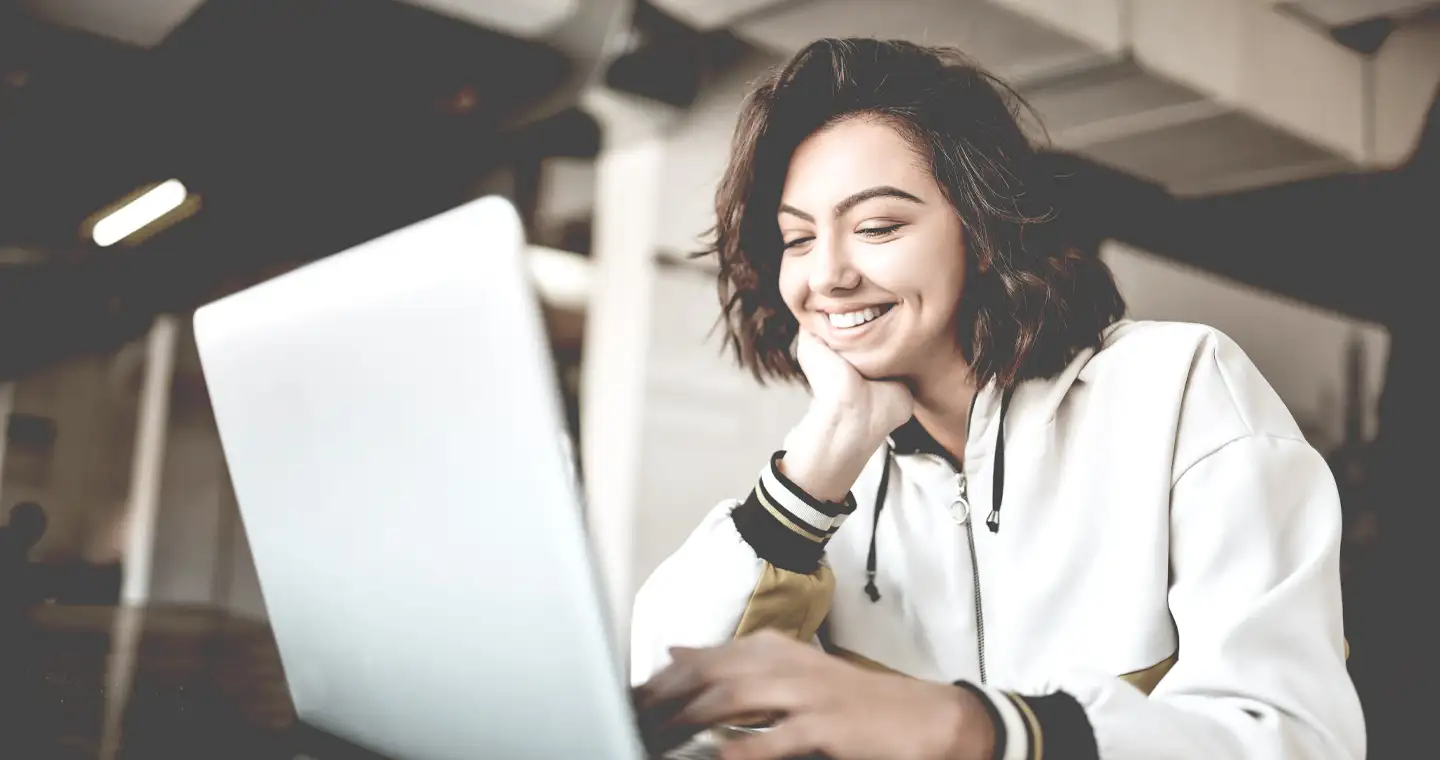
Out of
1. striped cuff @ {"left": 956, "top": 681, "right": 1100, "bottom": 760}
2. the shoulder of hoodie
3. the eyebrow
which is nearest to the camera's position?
striped cuff @ {"left": 956, "top": 681, "right": 1100, "bottom": 760}

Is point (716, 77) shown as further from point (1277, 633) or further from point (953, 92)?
point (1277, 633)

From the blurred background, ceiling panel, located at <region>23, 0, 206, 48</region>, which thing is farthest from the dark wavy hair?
ceiling panel, located at <region>23, 0, 206, 48</region>

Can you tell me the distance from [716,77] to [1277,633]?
3.68m

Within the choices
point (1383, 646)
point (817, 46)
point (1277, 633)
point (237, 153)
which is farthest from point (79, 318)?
point (1383, 646)

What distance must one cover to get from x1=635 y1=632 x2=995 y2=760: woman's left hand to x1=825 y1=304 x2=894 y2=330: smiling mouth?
678mm

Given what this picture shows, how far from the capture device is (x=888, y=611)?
1.17 m

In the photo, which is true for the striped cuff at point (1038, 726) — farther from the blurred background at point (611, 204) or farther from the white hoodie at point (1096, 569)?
the blurred background at point (611, 204)

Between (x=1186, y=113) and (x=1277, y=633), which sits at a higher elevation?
(x=1186, y=113)

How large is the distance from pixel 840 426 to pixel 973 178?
340 mm

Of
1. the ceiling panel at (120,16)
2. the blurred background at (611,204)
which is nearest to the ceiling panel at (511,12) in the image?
the blurred background at (611,204)

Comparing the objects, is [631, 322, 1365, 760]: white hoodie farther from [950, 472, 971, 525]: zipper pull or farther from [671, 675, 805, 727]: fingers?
[671, 675, 805, 727]: fingers

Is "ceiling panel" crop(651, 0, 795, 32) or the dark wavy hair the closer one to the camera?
the dark wavy hair

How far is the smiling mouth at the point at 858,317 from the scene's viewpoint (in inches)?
47.3

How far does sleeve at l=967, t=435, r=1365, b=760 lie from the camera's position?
0.61 meters
